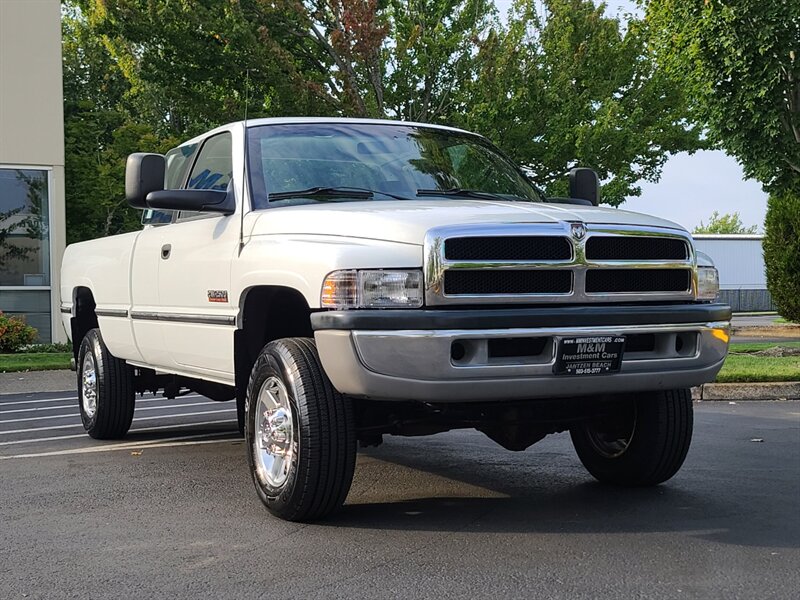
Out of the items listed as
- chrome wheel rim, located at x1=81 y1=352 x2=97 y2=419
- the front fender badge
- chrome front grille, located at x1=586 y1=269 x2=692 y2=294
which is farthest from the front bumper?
chrome wheel rim, located at x1=81 y1=352 x2=97 y2=419

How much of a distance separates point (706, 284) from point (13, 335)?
47.7 ft

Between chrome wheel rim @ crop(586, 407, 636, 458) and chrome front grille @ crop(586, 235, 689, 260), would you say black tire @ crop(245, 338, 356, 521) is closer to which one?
chrome front grille @ crop(586, 235, 689, 260)

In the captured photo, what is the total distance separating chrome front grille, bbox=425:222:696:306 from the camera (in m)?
4.95

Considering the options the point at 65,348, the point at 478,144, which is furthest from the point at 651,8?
the point at 478,144

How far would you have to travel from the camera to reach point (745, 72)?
808 inches

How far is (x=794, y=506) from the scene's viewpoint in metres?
5.91

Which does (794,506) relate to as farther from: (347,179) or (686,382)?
(347,179)

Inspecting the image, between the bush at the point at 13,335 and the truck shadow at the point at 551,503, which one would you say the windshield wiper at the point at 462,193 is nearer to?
the truck shadow at the point at 551,503

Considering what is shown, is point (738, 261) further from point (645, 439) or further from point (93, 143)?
point (645, 439)

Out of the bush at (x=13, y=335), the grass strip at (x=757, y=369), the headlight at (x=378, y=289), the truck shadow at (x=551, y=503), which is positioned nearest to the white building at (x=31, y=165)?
the bush at (x=13, y=335)

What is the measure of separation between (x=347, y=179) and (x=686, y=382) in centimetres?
214

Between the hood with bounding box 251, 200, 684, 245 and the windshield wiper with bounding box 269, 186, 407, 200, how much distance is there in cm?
→ 20

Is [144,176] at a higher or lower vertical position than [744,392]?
higher

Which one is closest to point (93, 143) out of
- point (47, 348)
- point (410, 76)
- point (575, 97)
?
point (410, 76)
